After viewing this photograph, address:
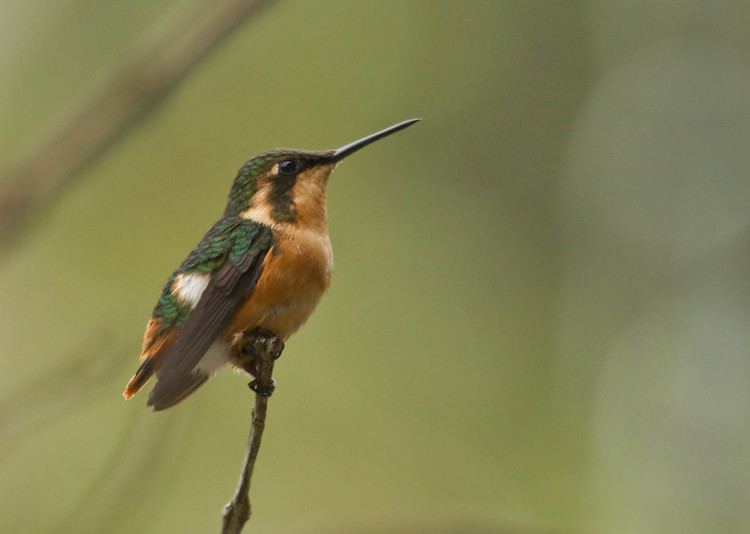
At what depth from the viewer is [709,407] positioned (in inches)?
404

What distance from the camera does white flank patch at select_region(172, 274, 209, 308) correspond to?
3883 millimetres

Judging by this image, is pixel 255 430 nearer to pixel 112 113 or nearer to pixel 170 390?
pixel 170 390

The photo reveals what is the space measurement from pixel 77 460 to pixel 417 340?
199 inches

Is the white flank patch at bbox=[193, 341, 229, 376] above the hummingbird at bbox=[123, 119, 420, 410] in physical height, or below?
below

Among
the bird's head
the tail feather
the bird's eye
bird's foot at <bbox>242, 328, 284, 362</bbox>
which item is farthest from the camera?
the bird's eye

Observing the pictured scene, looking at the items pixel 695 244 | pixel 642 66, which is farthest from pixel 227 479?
pixel 642 66

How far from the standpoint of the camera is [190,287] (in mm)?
3971

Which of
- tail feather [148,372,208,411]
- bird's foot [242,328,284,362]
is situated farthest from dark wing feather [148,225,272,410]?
bird's foot [242,328,284,362]

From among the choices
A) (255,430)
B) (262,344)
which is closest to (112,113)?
(255,430)

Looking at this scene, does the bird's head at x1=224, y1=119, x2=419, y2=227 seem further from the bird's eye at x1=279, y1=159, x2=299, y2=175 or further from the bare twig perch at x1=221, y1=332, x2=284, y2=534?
the bare twig perch at x1=221, y1=332, x2=284, y2=534

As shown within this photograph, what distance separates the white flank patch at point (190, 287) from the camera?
12.7ft

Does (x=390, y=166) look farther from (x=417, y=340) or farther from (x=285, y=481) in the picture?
(x=285, y=481)

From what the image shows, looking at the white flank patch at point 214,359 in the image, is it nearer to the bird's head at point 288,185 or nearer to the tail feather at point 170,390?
the tail feather at point 170,390

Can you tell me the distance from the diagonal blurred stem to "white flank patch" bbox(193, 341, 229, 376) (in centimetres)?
174
